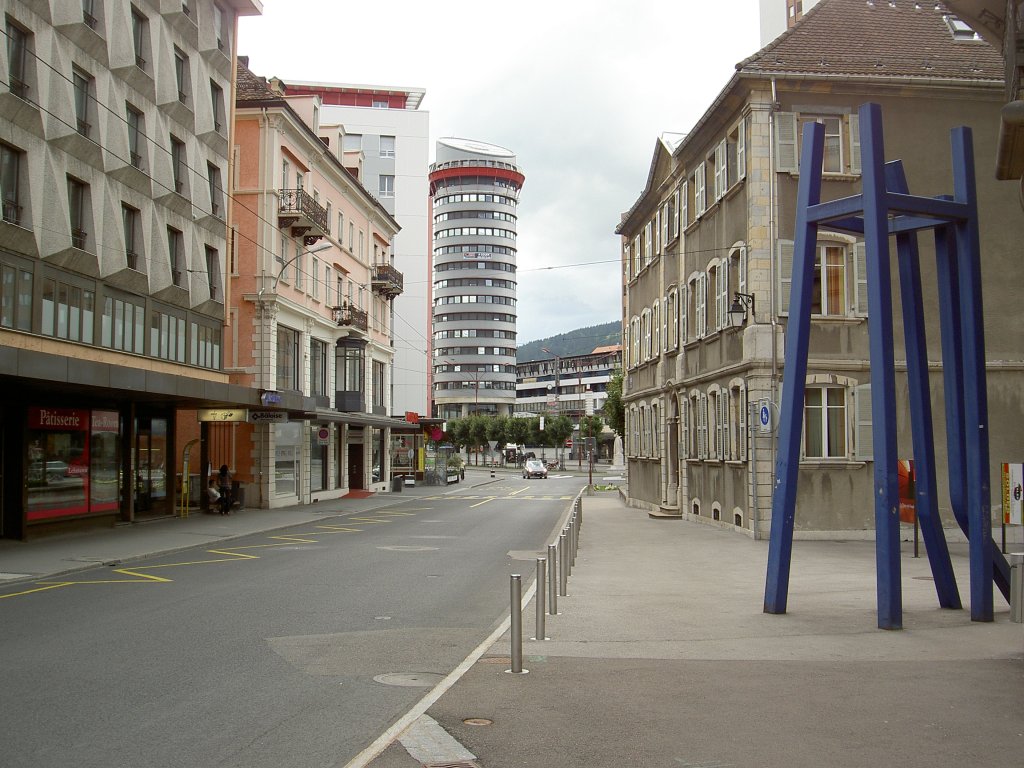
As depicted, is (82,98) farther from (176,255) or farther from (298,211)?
(298,211)

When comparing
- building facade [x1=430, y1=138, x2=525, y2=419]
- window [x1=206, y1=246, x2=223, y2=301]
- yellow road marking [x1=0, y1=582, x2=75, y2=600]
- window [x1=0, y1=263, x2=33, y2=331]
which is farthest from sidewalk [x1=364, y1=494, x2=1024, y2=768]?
building facade [x1=430, y1=138, x2=525, y2=419]

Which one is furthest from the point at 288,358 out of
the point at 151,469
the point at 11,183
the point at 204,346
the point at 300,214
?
the point at 11,183

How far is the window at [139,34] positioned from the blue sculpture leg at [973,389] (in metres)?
21.5

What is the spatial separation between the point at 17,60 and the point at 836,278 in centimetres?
1824

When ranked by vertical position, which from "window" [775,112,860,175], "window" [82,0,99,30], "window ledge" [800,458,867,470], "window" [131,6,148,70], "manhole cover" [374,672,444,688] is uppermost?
"window" [131,6,148,70]

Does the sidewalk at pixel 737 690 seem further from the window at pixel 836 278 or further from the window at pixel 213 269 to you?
the window at pixel 213 269

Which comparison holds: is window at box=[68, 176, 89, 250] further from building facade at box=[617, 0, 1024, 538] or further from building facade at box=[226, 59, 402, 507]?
building facade at box=[617, 0, 1024, 538]

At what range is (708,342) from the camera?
83.0ft

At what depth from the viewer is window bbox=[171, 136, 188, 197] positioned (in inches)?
1077

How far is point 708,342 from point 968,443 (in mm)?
14879

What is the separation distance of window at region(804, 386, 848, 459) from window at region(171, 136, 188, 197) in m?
18.5

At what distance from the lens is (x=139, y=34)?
83.7ft

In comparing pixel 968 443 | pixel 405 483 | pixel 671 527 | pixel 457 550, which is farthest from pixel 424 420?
pixel 968 443

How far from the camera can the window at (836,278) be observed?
2123 centimetres
